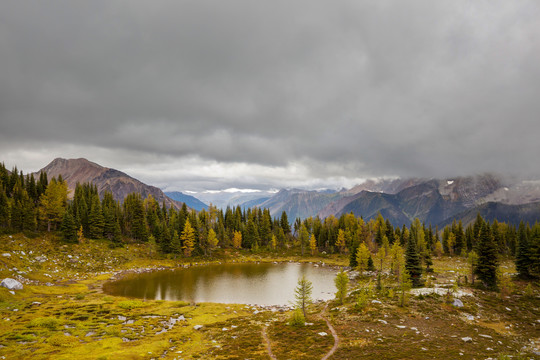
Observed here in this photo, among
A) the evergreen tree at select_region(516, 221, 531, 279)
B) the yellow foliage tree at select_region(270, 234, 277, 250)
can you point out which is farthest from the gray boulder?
the evergreen tree at select_region(516, 221, 531, 279)

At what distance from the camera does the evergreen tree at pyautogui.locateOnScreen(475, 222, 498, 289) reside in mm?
57406

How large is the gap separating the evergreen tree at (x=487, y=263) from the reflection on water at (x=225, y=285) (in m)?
35.5

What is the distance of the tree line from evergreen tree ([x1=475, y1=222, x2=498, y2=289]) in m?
0.18

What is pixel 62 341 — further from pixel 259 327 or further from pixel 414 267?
pixel 414 267

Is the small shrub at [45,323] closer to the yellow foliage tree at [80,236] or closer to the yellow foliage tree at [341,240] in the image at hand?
the yellow foliage tree at [80,236]

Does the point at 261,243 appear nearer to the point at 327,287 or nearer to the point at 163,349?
the point at 327,287

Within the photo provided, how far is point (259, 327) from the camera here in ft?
141

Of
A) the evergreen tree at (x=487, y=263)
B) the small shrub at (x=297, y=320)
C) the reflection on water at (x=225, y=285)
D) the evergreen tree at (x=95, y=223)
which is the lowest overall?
the reflection on water at (x=225, y=285)

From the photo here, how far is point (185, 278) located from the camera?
89562 mm

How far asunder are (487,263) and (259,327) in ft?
176

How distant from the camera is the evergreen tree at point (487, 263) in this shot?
2260 inches

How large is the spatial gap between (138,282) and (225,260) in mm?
51539

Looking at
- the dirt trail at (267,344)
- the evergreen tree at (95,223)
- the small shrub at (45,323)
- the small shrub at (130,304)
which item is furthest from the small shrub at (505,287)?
the evergreen tree at (95,223)

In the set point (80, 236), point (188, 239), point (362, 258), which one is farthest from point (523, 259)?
point (80, 236)
